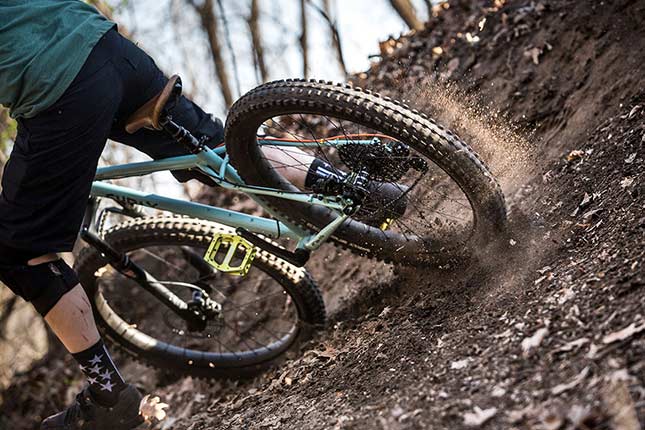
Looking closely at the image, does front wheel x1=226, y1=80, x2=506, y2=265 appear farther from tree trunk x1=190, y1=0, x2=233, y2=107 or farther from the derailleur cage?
tree trunk x1=190, y1=0, x2=233, y2=107

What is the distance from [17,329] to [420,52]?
17.0 feet

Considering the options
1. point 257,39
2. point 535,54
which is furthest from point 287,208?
point 257,39

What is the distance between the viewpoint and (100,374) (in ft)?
10.3

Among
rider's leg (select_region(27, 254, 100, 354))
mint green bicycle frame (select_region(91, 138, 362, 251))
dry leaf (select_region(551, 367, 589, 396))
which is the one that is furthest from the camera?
mint green bicycle frame (select_region(91, 138, 362, 251))

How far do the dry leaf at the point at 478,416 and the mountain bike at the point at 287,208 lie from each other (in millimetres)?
1261

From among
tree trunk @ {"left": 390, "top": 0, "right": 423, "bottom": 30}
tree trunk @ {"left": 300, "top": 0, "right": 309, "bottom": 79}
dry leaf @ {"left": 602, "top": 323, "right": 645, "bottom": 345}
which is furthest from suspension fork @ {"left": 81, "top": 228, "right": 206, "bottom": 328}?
tree trunk @ {"left": 300, "top": 0, "right": 309, "bottom": 79}

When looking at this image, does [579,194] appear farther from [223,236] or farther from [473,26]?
[473,26]

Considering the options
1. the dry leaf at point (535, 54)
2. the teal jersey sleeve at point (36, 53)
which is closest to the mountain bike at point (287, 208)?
the teal jersey sleeve at point (36, 53)

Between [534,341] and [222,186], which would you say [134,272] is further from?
[534,341]

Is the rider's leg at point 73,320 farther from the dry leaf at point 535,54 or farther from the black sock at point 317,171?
the dry leaf at point 535,54

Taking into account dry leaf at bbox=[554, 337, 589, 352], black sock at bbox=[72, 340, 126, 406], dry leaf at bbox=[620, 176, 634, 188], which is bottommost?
dry leaf at bbox=[554, 337, 589, 352]

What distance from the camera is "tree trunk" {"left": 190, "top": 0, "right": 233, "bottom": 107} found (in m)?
11.1

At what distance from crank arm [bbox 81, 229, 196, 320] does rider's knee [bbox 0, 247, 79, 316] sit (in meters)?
0.78

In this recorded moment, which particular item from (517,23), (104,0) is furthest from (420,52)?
(104,0)
